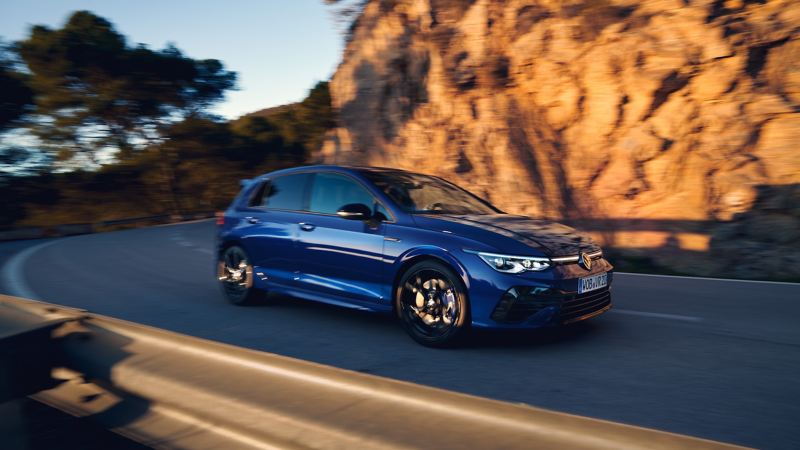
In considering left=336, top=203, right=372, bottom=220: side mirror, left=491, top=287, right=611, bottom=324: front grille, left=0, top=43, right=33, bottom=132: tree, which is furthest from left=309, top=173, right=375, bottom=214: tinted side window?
left=0, top=43, right=33, bottom=132: tree

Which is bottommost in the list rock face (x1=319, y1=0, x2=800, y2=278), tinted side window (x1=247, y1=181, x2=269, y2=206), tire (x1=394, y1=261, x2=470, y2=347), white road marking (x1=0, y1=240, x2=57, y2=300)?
white road marking (x1=0, y1=240, x2=57, y2=300)

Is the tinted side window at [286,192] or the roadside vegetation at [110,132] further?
the roadside vegetation at [110,132]

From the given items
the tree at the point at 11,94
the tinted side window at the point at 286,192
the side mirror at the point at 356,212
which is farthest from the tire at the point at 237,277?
the tree at the point at 11,94

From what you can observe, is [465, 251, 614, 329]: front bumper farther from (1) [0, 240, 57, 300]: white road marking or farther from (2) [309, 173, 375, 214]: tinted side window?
Answer: (1) [0, 240, 57, 300]: white road marking

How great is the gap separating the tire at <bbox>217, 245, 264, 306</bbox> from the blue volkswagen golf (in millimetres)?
19

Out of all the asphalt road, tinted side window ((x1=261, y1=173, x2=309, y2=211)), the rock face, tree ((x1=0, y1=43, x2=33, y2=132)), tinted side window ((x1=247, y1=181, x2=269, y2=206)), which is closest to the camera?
the asphalt road

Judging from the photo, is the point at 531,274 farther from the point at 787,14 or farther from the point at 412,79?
the point at 412,79

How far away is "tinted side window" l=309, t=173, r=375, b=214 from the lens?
6473 mm

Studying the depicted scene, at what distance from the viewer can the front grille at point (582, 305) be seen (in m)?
5.30

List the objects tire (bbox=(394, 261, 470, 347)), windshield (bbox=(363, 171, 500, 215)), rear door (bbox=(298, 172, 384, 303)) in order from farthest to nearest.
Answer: windshield (bbox=(363, 171, 500, 215)) < rear door (bbox=(298, 172, 384, 303)) < tire (bbox=(394, 261, 470, 347))

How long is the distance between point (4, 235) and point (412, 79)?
15620mm

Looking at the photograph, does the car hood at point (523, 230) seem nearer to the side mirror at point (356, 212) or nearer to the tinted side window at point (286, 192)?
the side mirror at point (356, 212)

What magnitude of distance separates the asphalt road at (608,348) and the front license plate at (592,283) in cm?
48

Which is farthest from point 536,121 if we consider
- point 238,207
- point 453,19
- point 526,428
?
point 526,428
